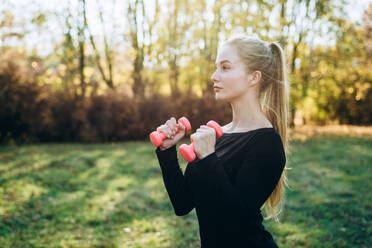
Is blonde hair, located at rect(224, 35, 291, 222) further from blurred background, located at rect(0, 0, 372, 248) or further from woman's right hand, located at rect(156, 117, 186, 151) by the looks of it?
blurred background, located at rect(0, 0, 372, 248)

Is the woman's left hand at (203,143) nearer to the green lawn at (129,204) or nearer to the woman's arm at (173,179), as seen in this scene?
the woman's arm at (173,179)

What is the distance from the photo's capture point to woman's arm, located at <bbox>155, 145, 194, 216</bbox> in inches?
78.4

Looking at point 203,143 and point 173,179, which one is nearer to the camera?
point 203,143

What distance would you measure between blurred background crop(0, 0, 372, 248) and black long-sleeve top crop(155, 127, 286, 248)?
2.98 meters

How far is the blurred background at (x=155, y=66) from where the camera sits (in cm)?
1272

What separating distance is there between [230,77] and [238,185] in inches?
24.6

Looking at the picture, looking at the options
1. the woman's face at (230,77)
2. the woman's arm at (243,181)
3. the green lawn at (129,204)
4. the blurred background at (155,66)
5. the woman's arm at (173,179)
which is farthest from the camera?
the blurred background at (155,66)

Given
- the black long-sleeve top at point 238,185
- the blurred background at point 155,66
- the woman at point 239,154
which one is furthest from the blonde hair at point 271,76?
the blurred background at point 155,66

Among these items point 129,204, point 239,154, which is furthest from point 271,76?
point 129,204

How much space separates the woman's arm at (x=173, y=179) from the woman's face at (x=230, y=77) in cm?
50

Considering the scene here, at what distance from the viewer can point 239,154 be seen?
1786 mm

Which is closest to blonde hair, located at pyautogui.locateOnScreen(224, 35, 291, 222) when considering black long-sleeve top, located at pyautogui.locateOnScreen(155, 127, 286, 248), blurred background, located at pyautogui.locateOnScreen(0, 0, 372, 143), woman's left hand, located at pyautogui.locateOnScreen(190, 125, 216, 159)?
black long-sleeve top, located at pyautogui.locateOnScreen(155, 127, 286, 248)

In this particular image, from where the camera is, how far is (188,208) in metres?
2.07

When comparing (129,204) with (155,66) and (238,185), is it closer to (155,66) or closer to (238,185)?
(238,185)
